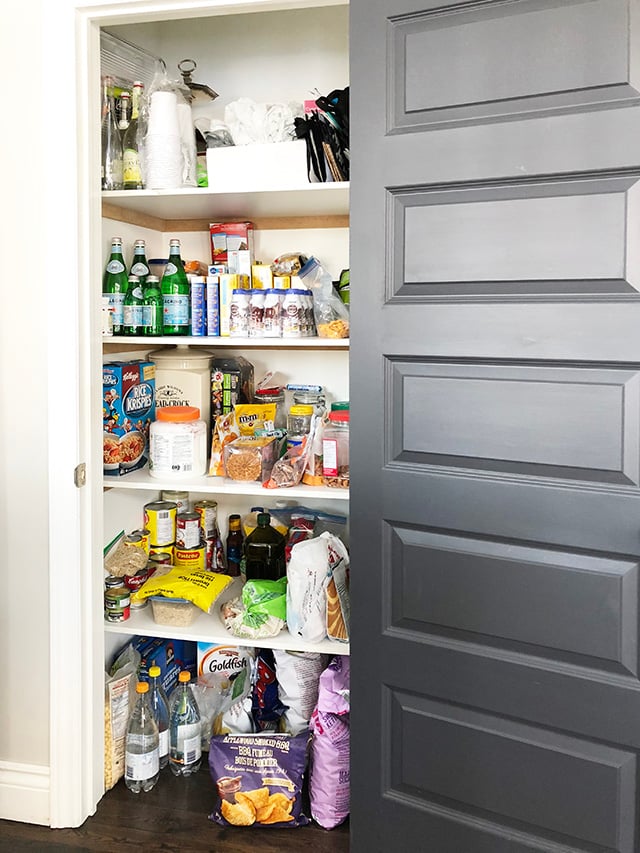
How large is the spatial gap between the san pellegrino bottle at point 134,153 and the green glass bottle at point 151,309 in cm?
26

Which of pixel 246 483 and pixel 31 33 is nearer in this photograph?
pixel 31 33

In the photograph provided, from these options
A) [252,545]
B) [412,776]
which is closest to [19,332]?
[252,545]

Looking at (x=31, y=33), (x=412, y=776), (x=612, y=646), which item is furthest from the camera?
(x=31, y=33)

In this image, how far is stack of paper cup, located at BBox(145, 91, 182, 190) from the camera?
2.03 metres

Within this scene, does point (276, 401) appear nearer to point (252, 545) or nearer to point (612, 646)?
point (252, 545)

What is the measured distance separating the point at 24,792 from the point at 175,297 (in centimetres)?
138

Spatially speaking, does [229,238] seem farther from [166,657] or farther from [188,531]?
[166,657]

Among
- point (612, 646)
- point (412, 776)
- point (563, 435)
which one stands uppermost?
point (563, 435)

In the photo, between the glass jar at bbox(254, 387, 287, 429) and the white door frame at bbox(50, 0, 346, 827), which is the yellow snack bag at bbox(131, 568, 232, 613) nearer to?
the white door frame at bbox(50, 0, 346, 827)

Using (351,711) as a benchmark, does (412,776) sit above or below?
below

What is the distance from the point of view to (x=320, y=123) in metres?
1.95

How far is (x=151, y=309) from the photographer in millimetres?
2191

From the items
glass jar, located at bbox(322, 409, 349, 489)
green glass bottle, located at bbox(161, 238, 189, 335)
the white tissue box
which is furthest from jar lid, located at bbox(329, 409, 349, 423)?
the white tissue box

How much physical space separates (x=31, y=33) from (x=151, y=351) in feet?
3.08
